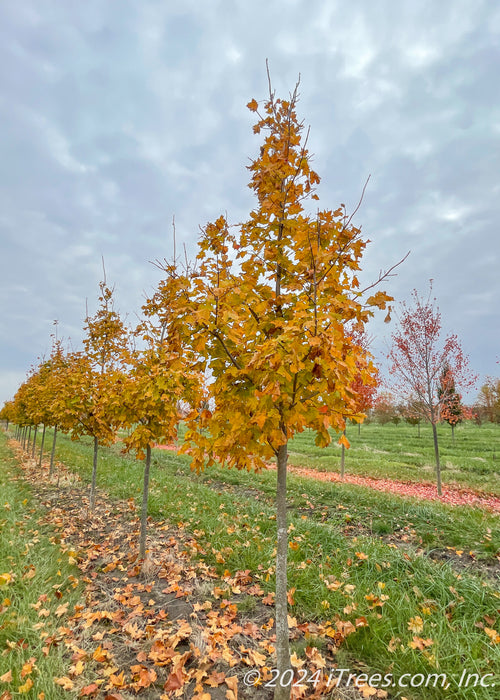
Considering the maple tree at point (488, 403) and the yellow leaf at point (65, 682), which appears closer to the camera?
the yellow leaf at point (65, 682)

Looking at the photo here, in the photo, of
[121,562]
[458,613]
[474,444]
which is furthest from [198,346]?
[474,444]

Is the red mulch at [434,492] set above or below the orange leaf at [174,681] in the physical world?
below

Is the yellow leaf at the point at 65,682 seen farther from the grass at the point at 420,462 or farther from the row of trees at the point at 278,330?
the grass at the point at 420,462

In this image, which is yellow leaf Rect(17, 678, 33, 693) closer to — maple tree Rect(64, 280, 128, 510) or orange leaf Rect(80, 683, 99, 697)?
orange leaf Rect(80, 683, 99, 697)

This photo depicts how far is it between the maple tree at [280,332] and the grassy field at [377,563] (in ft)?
3.74

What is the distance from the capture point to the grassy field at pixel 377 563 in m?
2.72

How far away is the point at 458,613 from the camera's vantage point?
3.19 m

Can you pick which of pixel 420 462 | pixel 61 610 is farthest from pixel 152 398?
pixel 420 462

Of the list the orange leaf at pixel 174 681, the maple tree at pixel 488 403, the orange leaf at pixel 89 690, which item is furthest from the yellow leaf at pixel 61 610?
the maple tree at pixel 488 403

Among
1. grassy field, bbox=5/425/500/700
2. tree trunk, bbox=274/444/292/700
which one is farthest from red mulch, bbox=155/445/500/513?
tree trunk, bbox=274/444/292/700

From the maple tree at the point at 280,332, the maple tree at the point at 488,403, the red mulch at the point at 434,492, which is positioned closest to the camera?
the maple tree at the point at 280,332

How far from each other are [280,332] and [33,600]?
13.0 ft

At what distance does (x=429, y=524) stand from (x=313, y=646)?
3625mm

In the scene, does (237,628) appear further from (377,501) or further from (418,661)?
(377,501)
